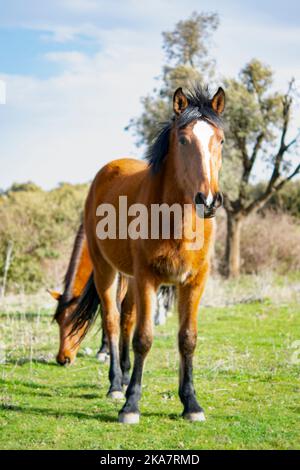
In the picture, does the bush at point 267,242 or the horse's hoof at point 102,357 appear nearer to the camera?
the horse's hoof at point 102,357

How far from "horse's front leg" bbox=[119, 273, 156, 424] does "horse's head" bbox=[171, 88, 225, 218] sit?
0.82 metres

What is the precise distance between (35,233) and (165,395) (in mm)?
15276

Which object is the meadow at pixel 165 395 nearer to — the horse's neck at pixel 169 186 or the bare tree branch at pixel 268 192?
the horse's neck at pixel 169 186

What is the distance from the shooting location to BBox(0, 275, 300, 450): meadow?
4855 millimetres

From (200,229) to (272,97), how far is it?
20.7 metres

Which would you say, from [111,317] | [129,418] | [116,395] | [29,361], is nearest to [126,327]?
[111,317]

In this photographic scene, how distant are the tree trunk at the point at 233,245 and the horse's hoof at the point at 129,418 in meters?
19.6

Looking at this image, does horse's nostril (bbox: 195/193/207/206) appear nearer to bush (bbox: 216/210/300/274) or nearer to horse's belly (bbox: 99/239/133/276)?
horse's belly (bbox: 99/239/133/276)

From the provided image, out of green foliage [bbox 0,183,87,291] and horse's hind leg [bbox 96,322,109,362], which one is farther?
green foliage [bbox 0,183,87,291]

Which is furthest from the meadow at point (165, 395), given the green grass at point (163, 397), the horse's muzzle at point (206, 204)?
the horse's muzzle at point (206, 204)

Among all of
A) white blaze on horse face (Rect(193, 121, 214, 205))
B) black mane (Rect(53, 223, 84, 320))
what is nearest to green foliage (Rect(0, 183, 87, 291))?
black mane (Rect(53, 223, 84, 320))

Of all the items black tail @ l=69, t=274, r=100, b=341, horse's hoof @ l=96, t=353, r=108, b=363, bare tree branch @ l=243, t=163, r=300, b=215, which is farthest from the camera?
bare tree branch @ l=243, t=163, r=300, b=215

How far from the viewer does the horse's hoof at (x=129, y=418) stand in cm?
527
